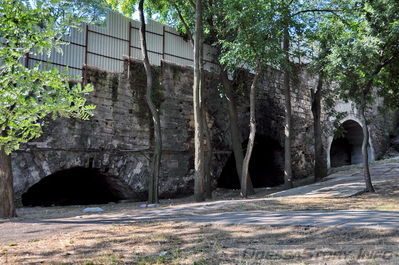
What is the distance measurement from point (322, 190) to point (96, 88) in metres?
6.95

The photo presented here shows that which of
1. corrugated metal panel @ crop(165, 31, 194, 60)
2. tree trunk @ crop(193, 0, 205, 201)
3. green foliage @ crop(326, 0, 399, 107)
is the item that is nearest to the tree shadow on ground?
tree trunk @ crop(193, 0, 205, 201)

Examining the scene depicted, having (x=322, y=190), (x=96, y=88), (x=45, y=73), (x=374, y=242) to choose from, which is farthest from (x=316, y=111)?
(x=45, y=73)

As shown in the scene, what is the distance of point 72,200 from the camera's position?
12844 millimetres

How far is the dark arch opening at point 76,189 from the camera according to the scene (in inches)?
448

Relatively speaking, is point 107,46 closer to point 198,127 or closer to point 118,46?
point 118,46

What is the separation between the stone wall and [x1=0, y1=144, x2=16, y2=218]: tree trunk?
229cm

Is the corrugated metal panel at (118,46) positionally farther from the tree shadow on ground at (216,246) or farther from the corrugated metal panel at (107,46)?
the tree shadow on ground at (216,246)

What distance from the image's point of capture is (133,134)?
448 inches

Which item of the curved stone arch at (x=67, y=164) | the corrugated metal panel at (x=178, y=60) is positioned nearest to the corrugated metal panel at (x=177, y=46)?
the corrugated metal panel at (x=178, y=60)

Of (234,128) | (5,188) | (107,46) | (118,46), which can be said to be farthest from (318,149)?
(5,188)

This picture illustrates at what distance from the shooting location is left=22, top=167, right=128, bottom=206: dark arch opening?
11375 mm

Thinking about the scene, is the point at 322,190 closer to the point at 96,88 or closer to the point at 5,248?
the point at 96,88

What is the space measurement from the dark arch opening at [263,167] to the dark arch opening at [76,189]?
5413 millimetres

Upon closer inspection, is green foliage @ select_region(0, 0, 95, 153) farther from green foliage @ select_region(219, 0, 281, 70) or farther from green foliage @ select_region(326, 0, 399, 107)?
green foliage @ select_region(326, 0, 399, 107)
